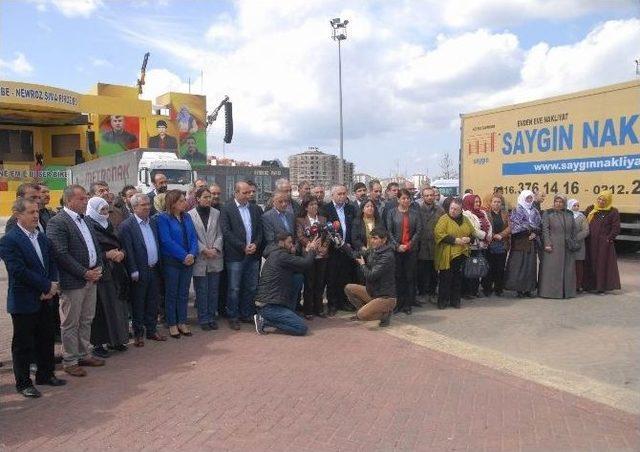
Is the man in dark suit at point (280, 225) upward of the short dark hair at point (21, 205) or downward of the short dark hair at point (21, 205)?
downward

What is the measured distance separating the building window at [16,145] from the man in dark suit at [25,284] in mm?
43425

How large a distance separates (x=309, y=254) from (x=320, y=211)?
1.26 metres

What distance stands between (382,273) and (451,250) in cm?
159

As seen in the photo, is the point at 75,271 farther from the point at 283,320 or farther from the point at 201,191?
the point at 283,320

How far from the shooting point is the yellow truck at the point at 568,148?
468 inches

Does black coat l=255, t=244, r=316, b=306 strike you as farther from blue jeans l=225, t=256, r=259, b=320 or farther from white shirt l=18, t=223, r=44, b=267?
white shirt l=18, t=223, r=44, b=267

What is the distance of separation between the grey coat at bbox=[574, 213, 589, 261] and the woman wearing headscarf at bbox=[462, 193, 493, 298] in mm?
1528

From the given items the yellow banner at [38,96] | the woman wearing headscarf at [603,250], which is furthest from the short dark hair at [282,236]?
the yellow banner at [38,96]

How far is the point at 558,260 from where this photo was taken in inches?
348

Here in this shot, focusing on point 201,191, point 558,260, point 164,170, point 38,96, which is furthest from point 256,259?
point 38,96

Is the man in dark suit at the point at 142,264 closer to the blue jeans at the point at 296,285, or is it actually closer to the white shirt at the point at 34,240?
the white shirt at the point at 34,240

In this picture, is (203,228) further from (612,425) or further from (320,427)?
(612,425)

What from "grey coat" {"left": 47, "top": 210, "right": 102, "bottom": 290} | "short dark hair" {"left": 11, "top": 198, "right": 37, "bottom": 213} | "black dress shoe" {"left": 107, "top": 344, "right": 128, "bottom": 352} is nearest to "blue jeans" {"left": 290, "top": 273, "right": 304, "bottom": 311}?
"black dress shoe" {"left": 107, "top": 344, "right": 128, "bottom": 352}

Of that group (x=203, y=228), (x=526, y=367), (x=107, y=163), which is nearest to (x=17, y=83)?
(x=107, y=163)
